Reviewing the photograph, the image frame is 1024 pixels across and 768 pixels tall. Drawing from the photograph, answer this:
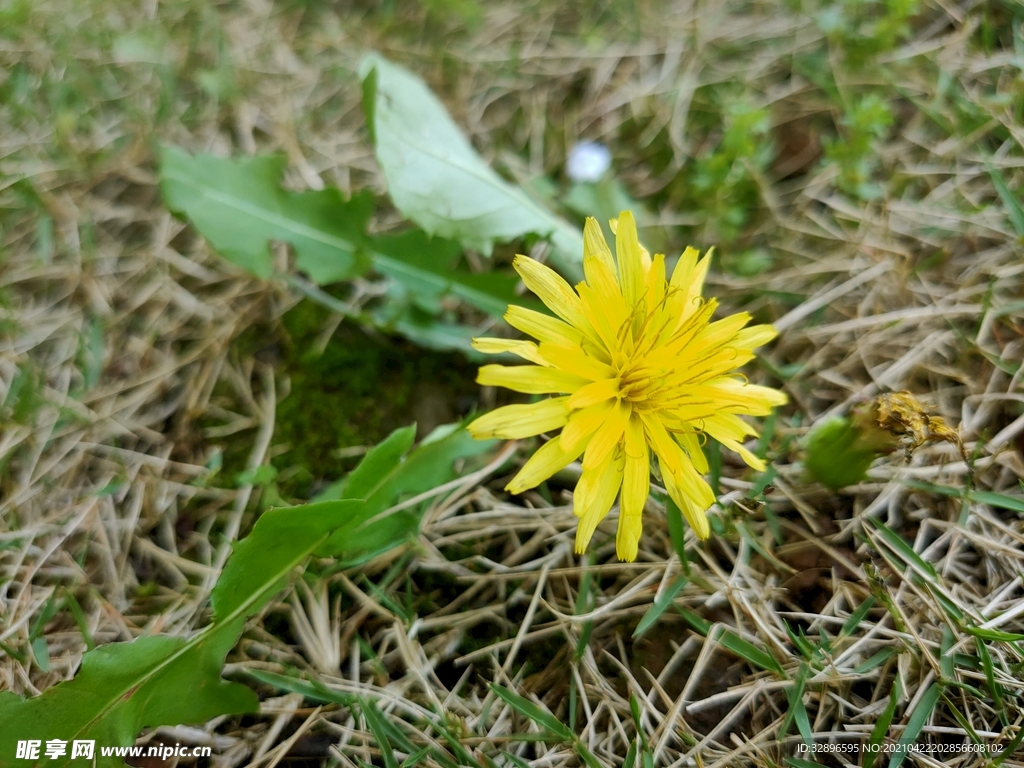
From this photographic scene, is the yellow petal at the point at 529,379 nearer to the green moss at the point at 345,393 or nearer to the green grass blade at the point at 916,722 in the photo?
the green moss at the point at 345,393

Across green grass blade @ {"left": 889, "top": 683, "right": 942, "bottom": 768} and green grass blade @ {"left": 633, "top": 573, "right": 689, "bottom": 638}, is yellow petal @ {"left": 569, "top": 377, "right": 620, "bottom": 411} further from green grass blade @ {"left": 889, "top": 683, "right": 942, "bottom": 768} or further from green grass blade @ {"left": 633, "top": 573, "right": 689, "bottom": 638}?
green grass blade @ {"left": 889, "top": 683, "right": 942, "bottom": 768}

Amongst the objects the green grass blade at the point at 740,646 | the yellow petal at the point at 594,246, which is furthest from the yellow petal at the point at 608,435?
the green grass blade at the point at 740,646

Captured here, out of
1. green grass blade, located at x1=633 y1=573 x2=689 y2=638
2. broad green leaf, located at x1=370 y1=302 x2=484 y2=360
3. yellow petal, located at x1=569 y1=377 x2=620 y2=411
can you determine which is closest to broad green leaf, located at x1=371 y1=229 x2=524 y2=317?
broad green leaf, located at x1=370 y1=302 x2=484 y2=360

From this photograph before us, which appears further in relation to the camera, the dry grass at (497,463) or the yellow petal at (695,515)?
the dry grass at (497,463)

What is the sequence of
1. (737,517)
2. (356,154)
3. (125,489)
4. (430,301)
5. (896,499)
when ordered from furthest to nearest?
(356,154) < (430,301) < (125,489) < (896,499) < (737,517)

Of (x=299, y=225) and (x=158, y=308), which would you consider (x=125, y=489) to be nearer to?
(x=158, y=308)

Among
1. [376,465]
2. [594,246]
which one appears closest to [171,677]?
[376,465]

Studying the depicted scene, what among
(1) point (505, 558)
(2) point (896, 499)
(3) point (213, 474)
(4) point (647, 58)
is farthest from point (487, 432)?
(4) point (647, 58)

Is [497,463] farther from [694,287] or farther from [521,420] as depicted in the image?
[694,287]
